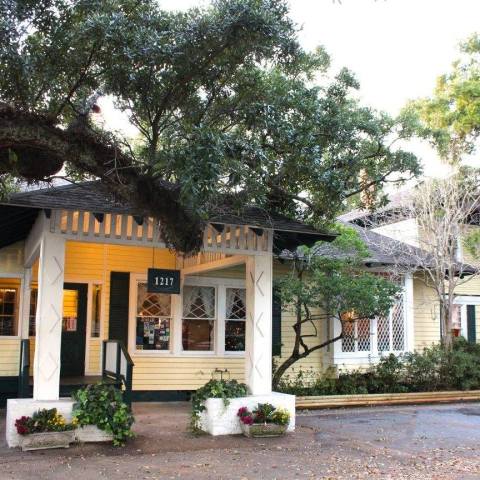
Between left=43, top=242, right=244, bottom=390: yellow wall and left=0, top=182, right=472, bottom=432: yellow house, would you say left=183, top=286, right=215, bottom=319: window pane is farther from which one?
left=43, top=242, right=244, bottom=390: yellow wall

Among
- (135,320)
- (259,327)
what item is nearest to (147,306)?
(135,320)

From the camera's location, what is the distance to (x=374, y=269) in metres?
15.2

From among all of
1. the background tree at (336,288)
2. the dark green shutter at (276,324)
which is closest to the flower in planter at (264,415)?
the background tree at (336,288)

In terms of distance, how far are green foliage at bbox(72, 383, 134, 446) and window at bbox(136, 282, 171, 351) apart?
4182 millimetres

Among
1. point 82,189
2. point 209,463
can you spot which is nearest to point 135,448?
point 209,463

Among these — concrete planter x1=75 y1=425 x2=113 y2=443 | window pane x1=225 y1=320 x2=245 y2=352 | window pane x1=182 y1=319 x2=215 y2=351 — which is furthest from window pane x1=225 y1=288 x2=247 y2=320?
concrete planter x1=75 y1=425 x2=113 y2=443

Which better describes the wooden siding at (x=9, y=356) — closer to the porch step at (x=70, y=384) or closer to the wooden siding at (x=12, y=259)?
the porch step at (x=70, y=384)

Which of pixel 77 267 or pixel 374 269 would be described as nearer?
pixel 77 267

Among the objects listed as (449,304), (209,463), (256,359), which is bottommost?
(209,463)

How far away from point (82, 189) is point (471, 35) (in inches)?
901

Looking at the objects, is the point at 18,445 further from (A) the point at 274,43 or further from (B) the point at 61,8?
(A) the point at 274,43

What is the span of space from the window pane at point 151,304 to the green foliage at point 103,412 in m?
4.33

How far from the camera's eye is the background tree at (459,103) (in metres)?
24.2

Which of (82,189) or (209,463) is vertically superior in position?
(82,189)
